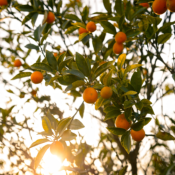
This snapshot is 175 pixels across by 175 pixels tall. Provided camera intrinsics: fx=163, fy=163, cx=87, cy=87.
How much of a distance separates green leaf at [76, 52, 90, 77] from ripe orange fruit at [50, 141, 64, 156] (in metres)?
0.37

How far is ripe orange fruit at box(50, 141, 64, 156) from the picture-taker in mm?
771

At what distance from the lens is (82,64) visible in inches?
31.4

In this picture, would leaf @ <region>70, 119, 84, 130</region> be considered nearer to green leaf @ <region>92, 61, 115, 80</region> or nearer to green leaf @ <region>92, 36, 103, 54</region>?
green leaf @ <region>92, 61, 115, 80</region>

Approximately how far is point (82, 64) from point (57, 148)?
1.38ft

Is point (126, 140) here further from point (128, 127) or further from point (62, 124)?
point (62, 124)

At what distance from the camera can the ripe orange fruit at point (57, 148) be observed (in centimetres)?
77

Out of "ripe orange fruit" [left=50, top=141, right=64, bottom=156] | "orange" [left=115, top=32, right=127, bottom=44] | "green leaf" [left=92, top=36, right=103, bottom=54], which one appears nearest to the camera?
"ripe orange fruit" [left=50, top=141, right=64, bottom=156]

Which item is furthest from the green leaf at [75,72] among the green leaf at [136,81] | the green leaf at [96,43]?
the green leaf at [96,43]

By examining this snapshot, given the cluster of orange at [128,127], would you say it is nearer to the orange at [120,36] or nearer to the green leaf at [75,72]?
the green leaf at [75,72]

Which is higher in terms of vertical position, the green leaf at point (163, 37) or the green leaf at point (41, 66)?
the green leaf at point (163, 37)

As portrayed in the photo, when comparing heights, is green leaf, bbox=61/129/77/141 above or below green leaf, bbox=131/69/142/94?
below

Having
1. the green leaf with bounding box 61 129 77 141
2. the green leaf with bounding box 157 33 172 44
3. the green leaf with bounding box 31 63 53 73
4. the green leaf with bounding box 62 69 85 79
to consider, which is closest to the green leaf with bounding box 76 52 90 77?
the green leaf with bounding box 62 69 85 79

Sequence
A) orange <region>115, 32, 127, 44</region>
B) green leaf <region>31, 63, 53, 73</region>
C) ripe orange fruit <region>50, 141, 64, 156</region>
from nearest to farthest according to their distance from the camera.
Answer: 1. ripe orange fruit <region>50, 141, 64, 156</region>
2. green leaf <region>31, 63, 53, 73</region>
3. orange <region>115, 32, 127, 44</region>

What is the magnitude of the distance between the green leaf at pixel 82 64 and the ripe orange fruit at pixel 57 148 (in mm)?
366
